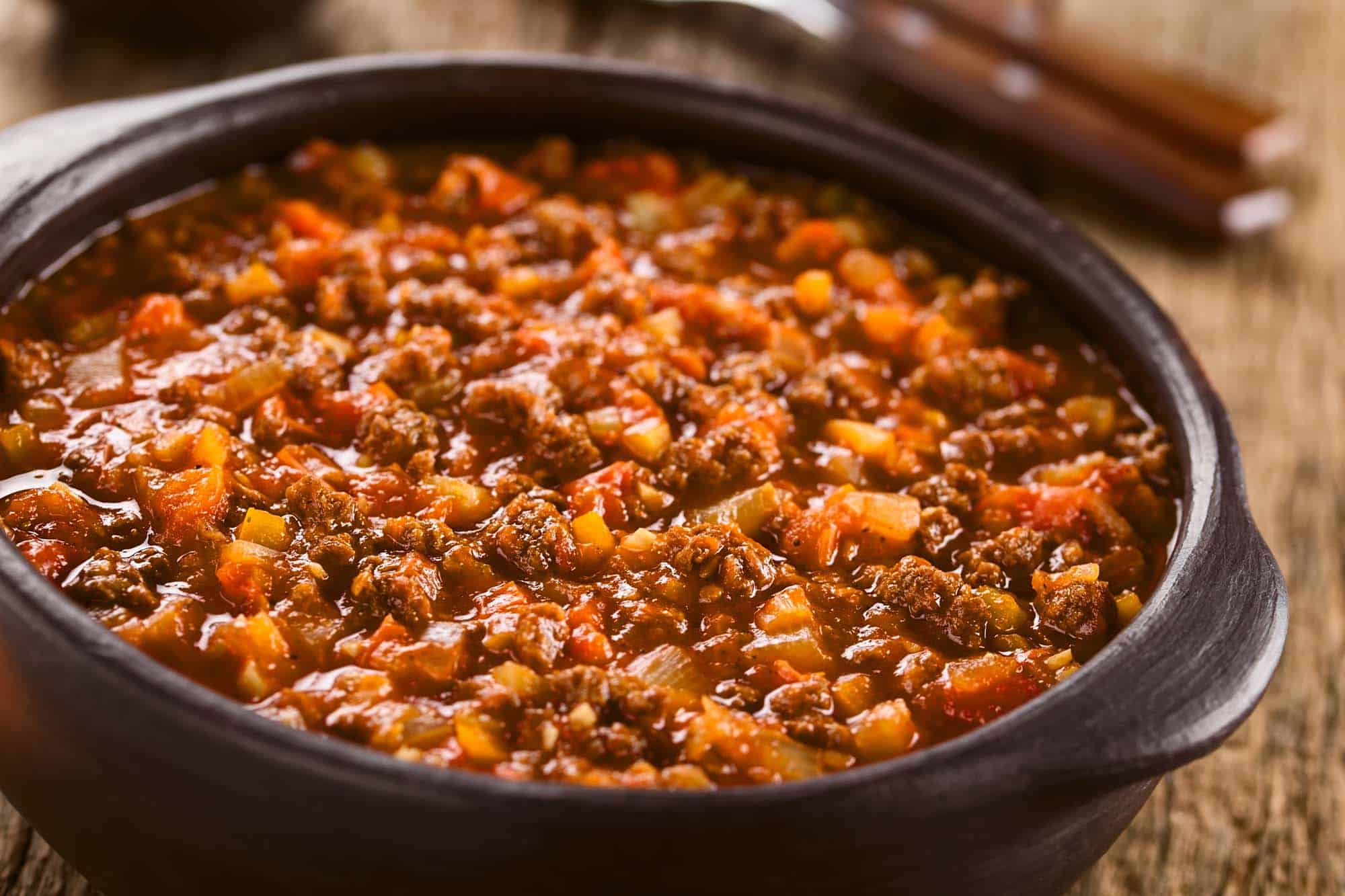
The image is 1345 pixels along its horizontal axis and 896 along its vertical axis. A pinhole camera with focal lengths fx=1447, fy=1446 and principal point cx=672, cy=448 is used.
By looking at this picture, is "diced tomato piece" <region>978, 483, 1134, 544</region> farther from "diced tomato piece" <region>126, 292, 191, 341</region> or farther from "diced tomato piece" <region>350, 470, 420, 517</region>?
"diced tomato piece" <region>126, 292, 191, 341</region>

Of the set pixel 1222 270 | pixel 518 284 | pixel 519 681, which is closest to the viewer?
pixel 519 681

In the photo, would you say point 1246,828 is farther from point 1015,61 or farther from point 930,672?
point 1015,61

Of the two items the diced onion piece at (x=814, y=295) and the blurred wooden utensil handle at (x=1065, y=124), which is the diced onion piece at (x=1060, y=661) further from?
the blurred wooden utensil handle at (x=1065, y=124)

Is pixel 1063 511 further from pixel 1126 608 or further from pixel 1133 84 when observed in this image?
pixel 1133 84

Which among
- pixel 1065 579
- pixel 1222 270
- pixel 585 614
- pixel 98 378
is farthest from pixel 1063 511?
pixel 1222 270

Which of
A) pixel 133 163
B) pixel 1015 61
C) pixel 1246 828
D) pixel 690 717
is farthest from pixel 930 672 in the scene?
pixel 1015 61

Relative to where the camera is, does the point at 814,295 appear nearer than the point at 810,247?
Yes

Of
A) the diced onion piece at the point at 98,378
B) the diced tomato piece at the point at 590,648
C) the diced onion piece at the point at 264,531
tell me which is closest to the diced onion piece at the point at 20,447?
the diced onion piece at the point at 98,378
